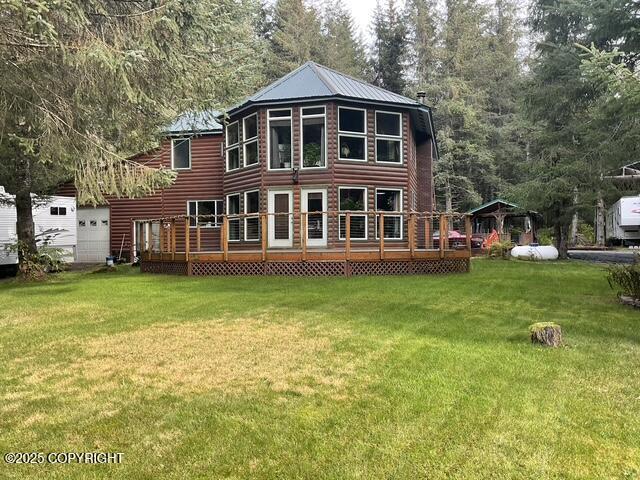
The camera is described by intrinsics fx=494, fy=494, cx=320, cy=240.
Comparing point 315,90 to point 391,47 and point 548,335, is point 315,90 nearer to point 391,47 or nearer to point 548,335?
point 548,335

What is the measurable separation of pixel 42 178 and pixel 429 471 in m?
12.4

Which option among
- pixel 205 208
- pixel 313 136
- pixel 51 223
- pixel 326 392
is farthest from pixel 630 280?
pixel 51 223

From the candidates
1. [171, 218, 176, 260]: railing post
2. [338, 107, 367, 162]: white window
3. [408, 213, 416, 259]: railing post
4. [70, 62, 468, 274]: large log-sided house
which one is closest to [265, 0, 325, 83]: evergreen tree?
[70, 62, 468, 274]: large log-sided house

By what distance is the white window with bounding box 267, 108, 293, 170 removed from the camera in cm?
1488

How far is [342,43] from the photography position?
39062mm

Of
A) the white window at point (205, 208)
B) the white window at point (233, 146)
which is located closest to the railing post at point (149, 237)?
the white window at point (233, 146)

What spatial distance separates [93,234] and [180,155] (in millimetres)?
5599

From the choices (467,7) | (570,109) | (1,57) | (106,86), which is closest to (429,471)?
(106,86)

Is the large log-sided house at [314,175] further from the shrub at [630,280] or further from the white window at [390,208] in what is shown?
the shrub at [630,280]

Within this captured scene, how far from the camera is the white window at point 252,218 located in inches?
577

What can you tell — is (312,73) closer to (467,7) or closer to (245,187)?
(245,187)

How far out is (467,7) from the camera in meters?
36.7

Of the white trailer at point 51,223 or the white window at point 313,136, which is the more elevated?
the white window at point 313,136

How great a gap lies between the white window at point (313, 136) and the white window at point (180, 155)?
6.51 meters
